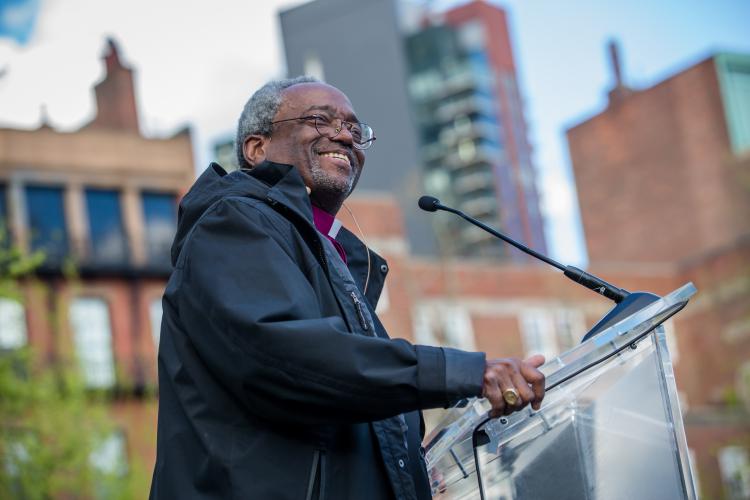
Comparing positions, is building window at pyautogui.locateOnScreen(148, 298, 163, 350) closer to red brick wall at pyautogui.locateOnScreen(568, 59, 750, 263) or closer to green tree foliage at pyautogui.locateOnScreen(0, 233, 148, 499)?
green tree foliage at pyautogui.locateOnScreen(0, 233, 148, 499)

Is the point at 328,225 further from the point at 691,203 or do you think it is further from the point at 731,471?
the point at 691,203

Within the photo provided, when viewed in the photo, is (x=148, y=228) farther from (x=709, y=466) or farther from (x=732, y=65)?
(x=732, y=65)

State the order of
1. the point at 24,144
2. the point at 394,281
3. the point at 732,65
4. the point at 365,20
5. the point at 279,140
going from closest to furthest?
the point at 279,140 < the point at 24,144 < the point at 394,281 < the point at 732,65 < the point at 365,20

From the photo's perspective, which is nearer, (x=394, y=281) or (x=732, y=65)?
(x=394, y=281)

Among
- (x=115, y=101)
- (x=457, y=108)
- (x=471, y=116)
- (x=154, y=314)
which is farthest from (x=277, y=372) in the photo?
(x=471, y=116)

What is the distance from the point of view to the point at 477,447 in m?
3.77

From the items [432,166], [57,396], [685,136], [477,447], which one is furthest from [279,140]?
[432,166]

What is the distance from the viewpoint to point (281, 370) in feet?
11.4

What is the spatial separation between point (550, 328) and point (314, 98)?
1746 inches

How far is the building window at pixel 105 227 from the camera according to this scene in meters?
39.8

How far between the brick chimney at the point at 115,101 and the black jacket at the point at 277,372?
39417 mm

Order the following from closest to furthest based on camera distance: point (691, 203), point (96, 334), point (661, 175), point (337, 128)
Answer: point (337, 128), point (96, 334), point (691, 203), point (661, 175)

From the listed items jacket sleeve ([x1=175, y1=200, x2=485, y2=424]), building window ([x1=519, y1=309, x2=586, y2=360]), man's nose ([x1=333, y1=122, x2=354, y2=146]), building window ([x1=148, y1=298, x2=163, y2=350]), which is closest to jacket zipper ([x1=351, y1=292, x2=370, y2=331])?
jacket sleeve ([x1=175, y1=200, x2=485, y2=424])

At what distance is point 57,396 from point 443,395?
2041cm
